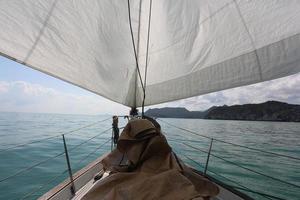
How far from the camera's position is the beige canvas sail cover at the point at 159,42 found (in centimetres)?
162

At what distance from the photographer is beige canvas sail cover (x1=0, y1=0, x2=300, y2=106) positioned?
1.62 metres

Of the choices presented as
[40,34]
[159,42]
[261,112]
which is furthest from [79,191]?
[261,112]

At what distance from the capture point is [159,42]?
2.80 metres

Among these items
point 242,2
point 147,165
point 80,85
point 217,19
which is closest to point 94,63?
point 80,85

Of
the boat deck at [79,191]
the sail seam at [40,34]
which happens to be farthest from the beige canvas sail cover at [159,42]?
the boat deck at [79,191]

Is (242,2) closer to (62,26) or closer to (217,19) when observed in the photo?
→ (217,19)

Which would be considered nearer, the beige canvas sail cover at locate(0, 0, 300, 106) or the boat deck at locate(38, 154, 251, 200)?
the beige canvas sail cover at locate(0, 0, 300, 106)

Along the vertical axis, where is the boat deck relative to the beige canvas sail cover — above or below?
below

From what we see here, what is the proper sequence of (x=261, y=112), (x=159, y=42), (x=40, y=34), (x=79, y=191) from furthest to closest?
(x=261, y=112)
(x=159, y=42)
(x=79, y=191)
(x=40, y=34)

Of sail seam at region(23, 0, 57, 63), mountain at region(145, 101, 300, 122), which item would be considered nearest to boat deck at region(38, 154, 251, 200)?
sail seam at region(23, 0, 57, 63)

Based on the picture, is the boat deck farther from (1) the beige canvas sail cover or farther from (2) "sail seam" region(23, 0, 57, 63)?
(2) "sail seam" region(23, 0, 57, 63)

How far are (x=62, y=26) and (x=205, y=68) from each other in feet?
4.86

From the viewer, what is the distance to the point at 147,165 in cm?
152

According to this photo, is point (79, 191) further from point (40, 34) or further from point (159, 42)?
point (159, 42)
